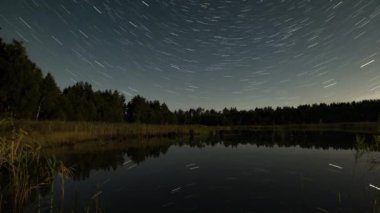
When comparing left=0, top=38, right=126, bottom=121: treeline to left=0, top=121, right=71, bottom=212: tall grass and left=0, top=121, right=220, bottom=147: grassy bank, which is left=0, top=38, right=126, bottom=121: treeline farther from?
left=0, top=121, right=71, bottom=212: tall grass

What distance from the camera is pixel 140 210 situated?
857 centimetres

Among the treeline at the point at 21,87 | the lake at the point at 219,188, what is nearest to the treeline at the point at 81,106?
the treeline at the point at 21,87

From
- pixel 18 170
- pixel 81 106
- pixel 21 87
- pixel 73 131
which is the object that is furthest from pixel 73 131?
pixel 81 106

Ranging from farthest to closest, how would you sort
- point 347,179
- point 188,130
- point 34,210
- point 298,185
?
point 188,130 < point 347,179 < point 298,185 < point 34,210

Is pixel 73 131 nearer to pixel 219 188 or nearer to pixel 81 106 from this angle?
pixel 219 188

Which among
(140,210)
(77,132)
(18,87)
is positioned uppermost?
(18,87)

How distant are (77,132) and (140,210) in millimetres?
25379

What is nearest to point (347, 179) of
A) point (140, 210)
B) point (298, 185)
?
point (298, 185)

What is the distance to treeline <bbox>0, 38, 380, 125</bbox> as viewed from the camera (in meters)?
41.3

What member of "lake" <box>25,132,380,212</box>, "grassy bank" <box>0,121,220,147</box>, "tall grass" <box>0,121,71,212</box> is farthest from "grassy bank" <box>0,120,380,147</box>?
"tall grass" <box>0,121,71,212</box>

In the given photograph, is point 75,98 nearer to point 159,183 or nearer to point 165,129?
point 165,129

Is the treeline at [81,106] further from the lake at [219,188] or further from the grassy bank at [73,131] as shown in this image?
the lake at [219,188]

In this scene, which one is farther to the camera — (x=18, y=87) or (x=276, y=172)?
(x=18, y=87)

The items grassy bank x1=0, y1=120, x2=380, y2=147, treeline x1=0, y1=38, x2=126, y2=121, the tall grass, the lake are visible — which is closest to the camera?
the tall grass
